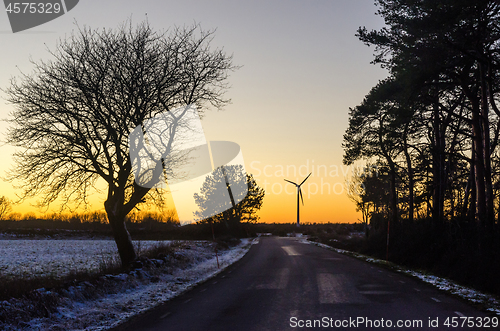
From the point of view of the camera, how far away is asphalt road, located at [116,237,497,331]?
24.1ft

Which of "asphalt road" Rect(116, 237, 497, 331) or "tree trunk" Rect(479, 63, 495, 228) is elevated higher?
"tree trunk" Rect(479, 63, 495, 228)

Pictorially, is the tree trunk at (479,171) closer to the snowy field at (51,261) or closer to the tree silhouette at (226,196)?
the snowy field at (51,261)

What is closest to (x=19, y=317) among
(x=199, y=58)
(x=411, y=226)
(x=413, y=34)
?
(x=199, y=58)

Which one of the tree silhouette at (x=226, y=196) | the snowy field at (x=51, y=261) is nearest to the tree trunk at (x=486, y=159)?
the snowy field at (x=51, y=261)

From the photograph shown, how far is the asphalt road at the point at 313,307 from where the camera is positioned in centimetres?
735

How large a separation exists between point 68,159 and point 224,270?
8.87m

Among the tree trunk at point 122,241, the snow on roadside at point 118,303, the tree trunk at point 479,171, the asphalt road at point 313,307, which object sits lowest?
the snow on roadside at point 118,303

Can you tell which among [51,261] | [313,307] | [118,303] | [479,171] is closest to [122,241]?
[118,303]

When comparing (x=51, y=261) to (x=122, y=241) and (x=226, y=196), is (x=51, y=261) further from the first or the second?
(x=226, y=196)

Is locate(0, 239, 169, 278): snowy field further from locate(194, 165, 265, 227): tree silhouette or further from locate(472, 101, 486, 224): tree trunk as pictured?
locate(194, 165, 265, 227): tree silhouette

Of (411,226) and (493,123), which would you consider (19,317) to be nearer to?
(411,226)

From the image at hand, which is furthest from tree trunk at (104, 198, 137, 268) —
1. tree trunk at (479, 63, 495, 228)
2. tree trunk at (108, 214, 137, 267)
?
tree trunk at (479, 63, 495, 228)

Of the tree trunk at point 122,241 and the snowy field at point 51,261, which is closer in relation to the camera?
the snowy field at point 51,261

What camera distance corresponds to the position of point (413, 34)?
15.8 meters
